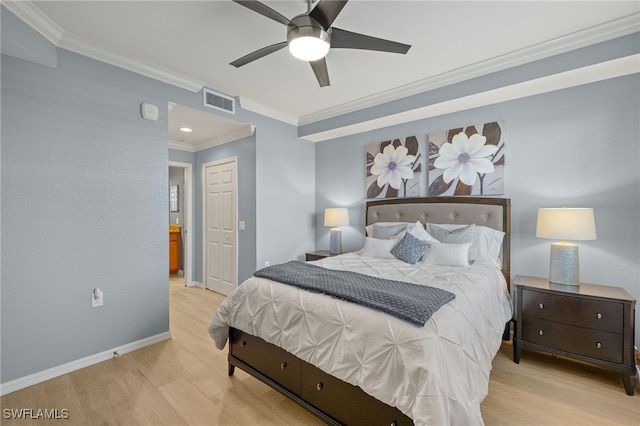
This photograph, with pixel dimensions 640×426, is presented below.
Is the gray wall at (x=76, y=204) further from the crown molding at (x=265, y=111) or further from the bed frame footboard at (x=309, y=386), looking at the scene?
the bed frame footboard at (x=309, y=386)

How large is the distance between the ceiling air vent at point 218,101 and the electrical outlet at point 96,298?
2189 mm

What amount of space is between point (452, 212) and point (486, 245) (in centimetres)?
53

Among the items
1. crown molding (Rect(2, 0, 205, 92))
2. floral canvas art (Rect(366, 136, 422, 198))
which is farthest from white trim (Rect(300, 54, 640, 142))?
crown molding (Rect(2, 0, 205, 92))

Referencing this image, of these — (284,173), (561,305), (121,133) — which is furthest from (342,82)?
(561,305)

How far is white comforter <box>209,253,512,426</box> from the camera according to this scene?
4.04 feet

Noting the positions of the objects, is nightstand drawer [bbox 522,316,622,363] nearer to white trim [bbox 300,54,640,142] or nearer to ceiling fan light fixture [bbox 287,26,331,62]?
white trim [bbox 300,54,640,142]

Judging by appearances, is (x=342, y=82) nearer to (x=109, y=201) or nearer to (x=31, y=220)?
(x=109, y=201)

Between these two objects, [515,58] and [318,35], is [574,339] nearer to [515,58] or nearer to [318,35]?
[515,58]

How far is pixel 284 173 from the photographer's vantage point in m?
4.21

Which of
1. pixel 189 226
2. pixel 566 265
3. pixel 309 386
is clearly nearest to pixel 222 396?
pixel 309 386

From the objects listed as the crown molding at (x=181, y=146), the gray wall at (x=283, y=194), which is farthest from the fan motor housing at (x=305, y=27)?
the crown molding at (x=181, y=146)

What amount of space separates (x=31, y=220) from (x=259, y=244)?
222 centimetres

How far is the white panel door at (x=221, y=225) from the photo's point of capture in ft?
13.9

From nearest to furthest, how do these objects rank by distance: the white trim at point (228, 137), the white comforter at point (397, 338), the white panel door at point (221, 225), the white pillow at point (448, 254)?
the white comforter at point (397, 338), the white pillow at point (448, 254), the white trim at point (228, 137), the white panel door at point (221, 225)
